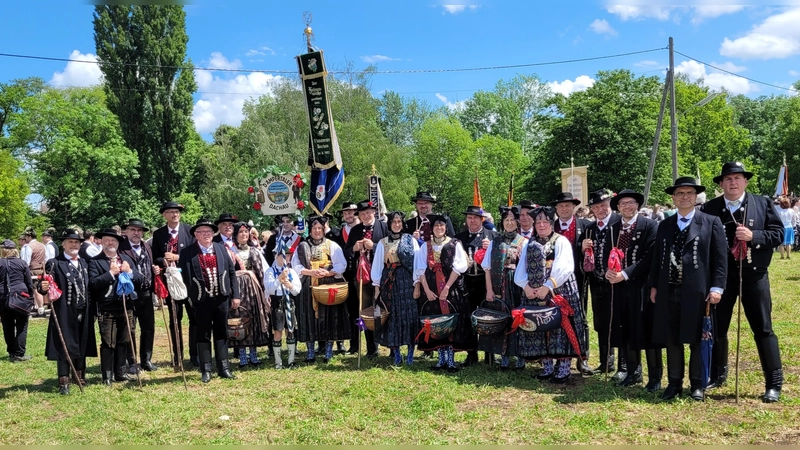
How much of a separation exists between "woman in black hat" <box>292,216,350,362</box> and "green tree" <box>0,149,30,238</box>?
21699 millimetres

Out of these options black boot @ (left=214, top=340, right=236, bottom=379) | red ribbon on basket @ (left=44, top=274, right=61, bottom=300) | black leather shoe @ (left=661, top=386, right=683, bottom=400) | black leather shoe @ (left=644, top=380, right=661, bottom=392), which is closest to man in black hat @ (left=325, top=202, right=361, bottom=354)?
black boot @ (left=214, top=340, right=236, bottom=379)

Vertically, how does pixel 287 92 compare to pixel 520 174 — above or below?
above

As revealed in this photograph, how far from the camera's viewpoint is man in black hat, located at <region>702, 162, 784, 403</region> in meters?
5.36

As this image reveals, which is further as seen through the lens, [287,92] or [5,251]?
[287,92]

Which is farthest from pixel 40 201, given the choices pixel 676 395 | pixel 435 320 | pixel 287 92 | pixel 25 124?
pixel 676 395

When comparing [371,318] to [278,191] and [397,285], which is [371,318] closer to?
[397,285]

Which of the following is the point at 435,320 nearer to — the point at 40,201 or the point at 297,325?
the point at 297,325

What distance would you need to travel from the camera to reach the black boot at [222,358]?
282 inches

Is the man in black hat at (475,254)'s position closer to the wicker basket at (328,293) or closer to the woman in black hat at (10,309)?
the wicker basket at (328,293)

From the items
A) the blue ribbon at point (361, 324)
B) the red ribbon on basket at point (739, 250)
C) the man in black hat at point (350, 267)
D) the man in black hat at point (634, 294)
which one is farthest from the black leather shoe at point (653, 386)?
the man in black hat at point (350, 267)

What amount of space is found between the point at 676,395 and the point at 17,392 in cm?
701

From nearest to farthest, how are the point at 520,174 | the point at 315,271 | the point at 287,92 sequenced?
the point at 315,271
the point at 287,92
the point at 520,174

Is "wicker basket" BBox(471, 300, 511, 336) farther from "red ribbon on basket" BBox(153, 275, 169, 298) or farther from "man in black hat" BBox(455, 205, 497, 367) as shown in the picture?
"red ribbon on basket" BBox(153, 275, 169, 298)

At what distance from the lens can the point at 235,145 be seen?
39594 millimetres
